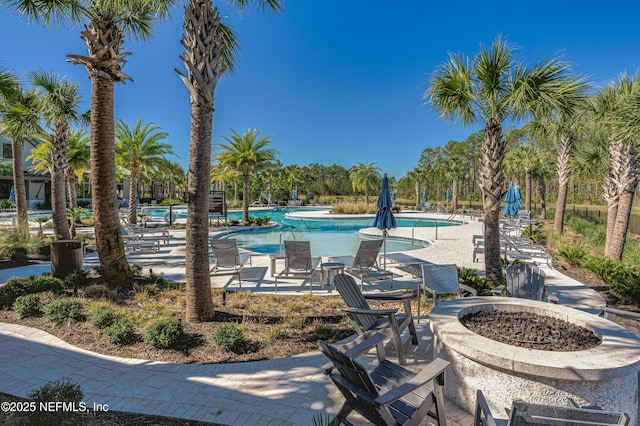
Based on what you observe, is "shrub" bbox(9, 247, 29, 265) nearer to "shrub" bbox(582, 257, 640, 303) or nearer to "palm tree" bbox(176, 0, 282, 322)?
"palm tree" bbox(176, 0, 282, 322)

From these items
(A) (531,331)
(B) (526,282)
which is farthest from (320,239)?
(A) (531,331)

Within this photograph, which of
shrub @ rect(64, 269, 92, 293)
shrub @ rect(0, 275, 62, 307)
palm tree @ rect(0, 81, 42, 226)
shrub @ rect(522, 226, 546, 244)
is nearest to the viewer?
shrub @ rect(0, 275, 62, 307)

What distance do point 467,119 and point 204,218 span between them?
6280 millimetres

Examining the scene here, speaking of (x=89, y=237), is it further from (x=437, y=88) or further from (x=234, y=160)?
(x=437, y=88)

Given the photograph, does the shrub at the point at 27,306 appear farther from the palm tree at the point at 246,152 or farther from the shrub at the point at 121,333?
the palm tree at the point at 246,152

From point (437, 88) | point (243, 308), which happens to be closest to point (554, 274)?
point (437, 88)

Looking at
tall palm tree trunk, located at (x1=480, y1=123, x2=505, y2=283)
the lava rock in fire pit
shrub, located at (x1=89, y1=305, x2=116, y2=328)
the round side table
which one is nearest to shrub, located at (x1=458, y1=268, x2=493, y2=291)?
tall palm tree trunk, located at (x1=480, y1=123, x2=505, y2=283)

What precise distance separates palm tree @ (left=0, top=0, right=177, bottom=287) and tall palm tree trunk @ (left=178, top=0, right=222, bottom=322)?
2.41m

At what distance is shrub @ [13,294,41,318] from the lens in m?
5.44

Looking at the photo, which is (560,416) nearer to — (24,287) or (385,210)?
(24,287)

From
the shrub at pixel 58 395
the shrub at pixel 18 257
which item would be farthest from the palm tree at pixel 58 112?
the shrub at pixel 58 395

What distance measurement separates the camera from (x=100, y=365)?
12.9ft

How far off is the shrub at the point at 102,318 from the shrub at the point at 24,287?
2268 millimetres

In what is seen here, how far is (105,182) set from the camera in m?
6.64
